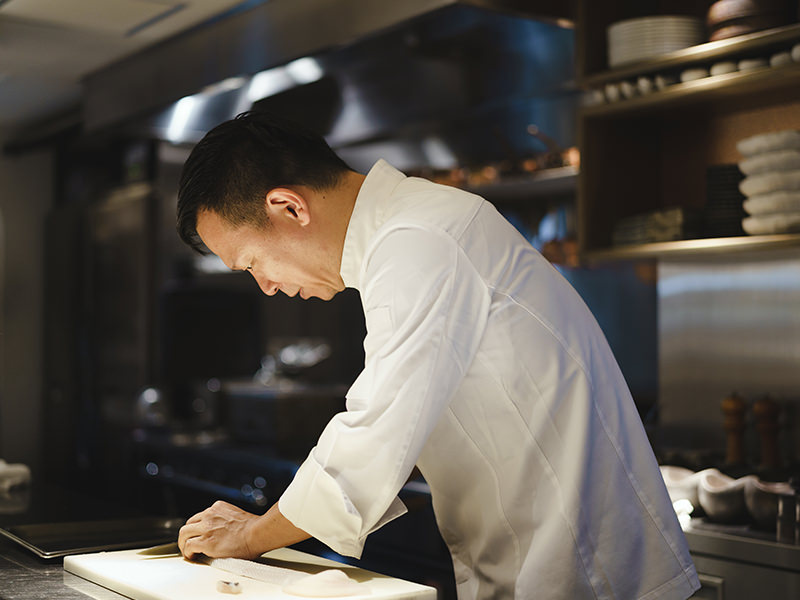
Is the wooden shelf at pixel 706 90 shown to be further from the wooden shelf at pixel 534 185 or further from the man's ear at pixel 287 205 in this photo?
the man's ear at pixel 287 205

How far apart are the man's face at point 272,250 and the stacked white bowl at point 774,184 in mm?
1238

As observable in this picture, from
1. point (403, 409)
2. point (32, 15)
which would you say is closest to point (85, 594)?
point (403, 409)

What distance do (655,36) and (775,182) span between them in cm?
54

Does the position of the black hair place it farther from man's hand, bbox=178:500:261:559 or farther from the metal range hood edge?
the metal range hood edge

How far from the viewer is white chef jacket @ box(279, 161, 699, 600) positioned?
3.97ft

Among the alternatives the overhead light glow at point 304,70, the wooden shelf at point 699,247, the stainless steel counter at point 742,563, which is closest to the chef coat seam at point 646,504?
the stainless steel counter at point 742,563

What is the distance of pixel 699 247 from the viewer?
7.87 ft

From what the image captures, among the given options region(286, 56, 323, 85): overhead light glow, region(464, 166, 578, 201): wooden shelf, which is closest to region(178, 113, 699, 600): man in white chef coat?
region(286, 56, 323, 85): overhead light glow

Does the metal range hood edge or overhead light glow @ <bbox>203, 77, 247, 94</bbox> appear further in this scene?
overhead light glow @ <bbox>203, 77, 247, 94</bbox>

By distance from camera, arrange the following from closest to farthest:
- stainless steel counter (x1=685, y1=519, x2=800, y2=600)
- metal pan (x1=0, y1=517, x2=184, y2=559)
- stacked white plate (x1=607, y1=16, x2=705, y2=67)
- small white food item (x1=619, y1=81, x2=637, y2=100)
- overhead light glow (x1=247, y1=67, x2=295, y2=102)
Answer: metal pan (x1=0, y1=517, x2=184, y2=559) → stainless steel counter (x1=685, y1=519, x2=800, y2=600) → stacked white plate (x1=607, y1=16, x2=705, y2=67) → small white food item (x1=619, y1=81, x2=637, y2=100) → overhead light glow (x1=247, y1=67, x2=295, y2=102)

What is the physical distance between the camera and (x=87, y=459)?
546cm

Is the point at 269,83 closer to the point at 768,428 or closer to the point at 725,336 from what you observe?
the point at 725,336

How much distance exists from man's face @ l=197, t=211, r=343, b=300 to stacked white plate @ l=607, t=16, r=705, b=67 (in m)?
1.40

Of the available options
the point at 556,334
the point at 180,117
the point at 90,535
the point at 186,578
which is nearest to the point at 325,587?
the point at 186,578
